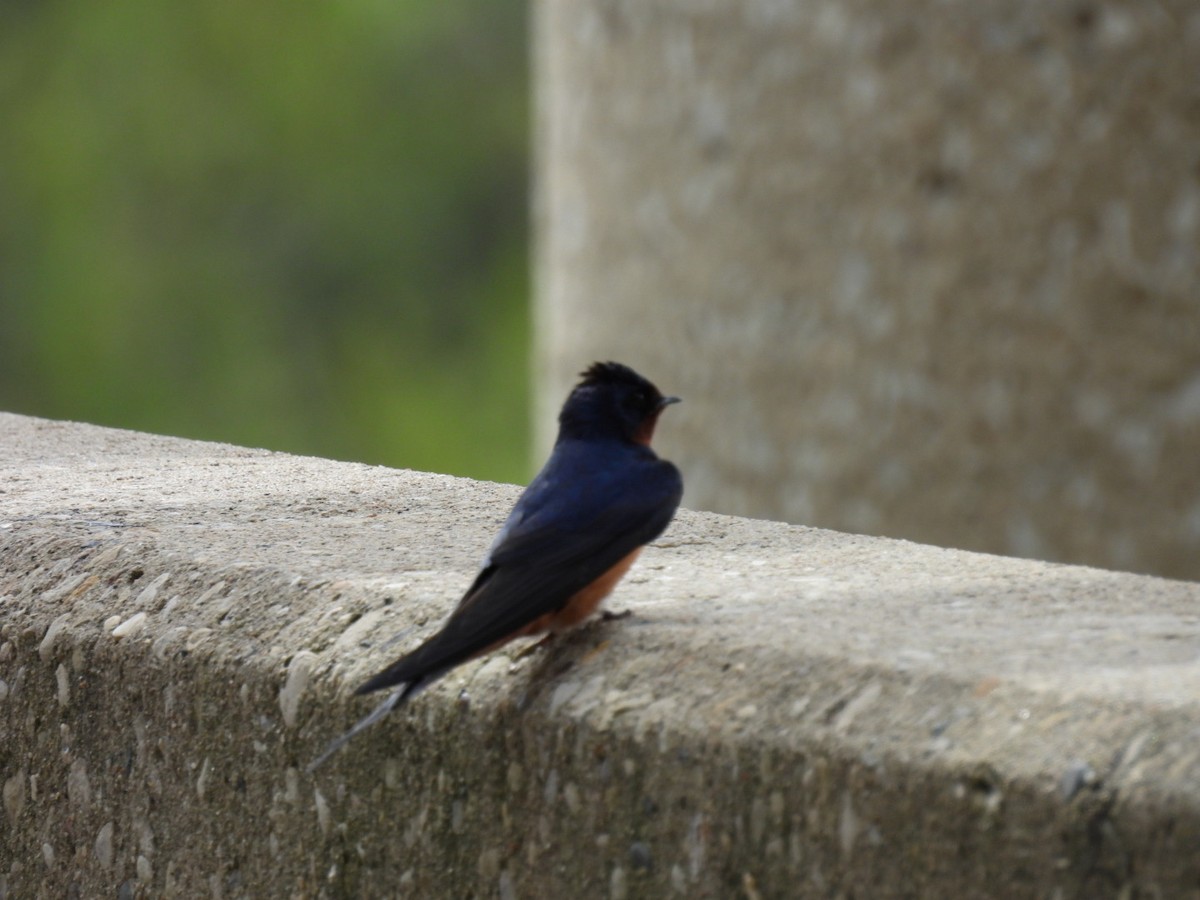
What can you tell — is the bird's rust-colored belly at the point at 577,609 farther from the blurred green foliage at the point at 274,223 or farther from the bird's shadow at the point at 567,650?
the blurred green foliage at the point at 274,223

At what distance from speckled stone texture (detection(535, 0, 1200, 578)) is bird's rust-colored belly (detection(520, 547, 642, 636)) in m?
3.89

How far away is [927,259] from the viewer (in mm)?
5922

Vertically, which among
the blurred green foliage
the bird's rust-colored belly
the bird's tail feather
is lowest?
the bird's tail feather

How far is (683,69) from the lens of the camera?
6.51m

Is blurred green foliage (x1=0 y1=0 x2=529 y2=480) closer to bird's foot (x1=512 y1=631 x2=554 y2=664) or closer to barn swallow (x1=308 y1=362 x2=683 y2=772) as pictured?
barn swallow (x1=308 y1=362 x2=683 y2=772)

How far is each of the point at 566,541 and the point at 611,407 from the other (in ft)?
1.51

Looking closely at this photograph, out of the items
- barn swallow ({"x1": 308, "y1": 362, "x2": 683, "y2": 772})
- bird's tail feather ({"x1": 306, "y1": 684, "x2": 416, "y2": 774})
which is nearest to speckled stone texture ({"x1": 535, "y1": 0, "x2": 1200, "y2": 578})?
barn swallow ({"x1": 308, "y1": 362, "x2": 683, "y2": 772})

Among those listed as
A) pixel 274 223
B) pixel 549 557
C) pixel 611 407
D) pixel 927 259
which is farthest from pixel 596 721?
pixel 274 223

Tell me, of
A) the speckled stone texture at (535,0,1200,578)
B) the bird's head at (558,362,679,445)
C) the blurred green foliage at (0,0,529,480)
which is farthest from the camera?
the blurred green foliage at (0,0,529,480)

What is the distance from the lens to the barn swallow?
1829 millimetres

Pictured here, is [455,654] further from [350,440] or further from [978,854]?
[350,440]

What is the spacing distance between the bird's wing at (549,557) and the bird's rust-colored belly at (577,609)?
0.01 meters

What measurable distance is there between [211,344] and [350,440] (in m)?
2.13

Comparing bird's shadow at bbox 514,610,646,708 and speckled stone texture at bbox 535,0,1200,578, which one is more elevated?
speckled stone texture at bbox 535,0,1200,578
